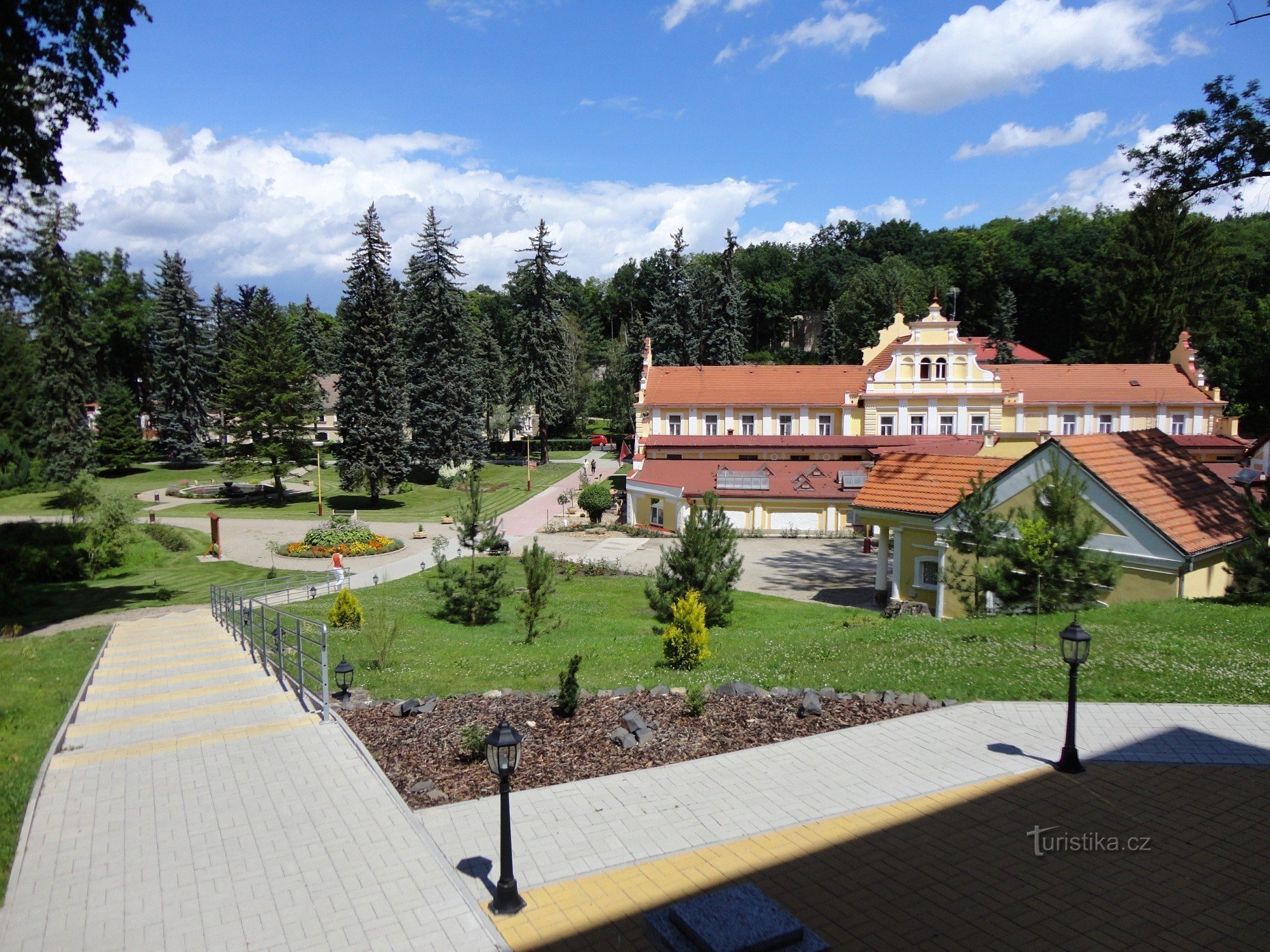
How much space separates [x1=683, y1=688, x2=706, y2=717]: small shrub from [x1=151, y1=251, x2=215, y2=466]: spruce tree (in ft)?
212

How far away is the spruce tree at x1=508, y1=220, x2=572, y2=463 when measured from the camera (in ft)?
221

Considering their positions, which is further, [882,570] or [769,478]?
[769,478]

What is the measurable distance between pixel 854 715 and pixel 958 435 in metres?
43.5

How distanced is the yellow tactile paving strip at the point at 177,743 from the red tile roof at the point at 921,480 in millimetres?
17068

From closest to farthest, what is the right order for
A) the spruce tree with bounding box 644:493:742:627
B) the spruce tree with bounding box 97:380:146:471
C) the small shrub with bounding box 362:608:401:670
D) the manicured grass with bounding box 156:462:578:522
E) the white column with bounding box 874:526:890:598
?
the small shrub with bounding box 362:608:401:670
the spruce tree with bounding box 644:493:742:627
the white column with bounding box 874:526:890:598
the manicured grass with bounding box 156:462:578:522
the spruce tree with bounding box 97:380:146:471

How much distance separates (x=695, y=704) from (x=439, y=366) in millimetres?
54661

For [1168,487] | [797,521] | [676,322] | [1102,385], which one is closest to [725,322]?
[676,322]

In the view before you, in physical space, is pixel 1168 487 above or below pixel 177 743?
above

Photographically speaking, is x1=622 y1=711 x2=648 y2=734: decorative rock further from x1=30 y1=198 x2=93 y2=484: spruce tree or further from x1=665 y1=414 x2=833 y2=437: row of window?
x1=30 y1=198 x2=93 y2=484: spruce tree

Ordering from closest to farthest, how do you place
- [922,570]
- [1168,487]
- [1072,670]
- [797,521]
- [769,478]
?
[1072,670] → [1168,487] → [922,570] → [797,521] → [769,478]

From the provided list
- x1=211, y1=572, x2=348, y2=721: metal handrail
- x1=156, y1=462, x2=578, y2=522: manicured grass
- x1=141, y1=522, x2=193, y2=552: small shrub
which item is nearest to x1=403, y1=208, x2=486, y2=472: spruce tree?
x1=156, y1=462, x2=578, y2=522: manicured grass

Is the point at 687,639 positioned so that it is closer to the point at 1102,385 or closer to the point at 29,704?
the point at 29,704

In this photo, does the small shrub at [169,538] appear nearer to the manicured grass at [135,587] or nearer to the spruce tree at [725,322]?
the manicured grass at [135,587]

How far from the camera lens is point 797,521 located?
42469mm
